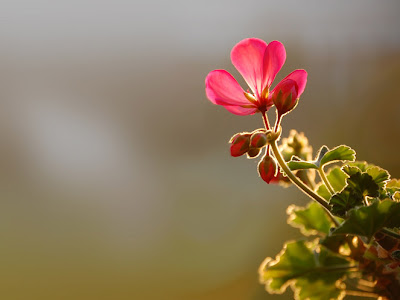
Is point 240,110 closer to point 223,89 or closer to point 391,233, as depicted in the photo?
point 223,89

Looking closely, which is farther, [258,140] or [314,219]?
[314,219]

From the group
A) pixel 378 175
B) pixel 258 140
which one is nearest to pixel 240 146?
pixel 258 140

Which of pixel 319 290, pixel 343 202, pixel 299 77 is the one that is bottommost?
pixel 319 290

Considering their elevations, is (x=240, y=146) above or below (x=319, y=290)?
above

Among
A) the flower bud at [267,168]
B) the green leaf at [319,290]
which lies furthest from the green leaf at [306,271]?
the flower bud at [267,168]

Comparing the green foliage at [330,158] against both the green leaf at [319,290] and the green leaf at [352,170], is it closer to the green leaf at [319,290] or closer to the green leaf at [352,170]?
the green leaf at [352,170]

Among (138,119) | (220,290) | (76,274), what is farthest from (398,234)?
(138,119)
